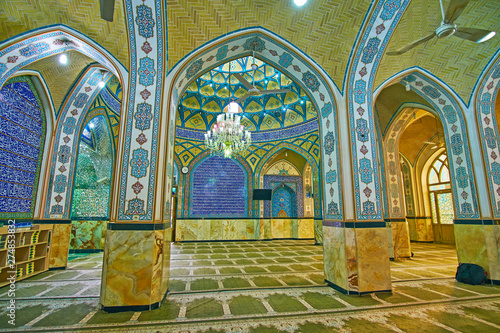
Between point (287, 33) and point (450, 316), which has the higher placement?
point (287, 33)

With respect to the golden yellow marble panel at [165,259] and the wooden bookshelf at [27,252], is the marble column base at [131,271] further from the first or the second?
the wooden bookshelf at [27,252]

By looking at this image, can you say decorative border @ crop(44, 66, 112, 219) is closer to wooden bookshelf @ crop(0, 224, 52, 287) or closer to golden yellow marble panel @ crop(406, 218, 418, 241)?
wooden bookshelf @ crop(0, 224, 52, 287)

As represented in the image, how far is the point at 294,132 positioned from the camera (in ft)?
36.9

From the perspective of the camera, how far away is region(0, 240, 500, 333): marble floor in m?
2.78

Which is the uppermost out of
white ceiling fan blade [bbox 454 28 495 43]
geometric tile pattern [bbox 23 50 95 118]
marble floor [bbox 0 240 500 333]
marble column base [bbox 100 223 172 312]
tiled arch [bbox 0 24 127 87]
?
geometric tile pattern [bbox 23 50 95 118]

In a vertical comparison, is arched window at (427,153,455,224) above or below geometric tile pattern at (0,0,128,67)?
below

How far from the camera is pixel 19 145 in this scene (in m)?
4.99

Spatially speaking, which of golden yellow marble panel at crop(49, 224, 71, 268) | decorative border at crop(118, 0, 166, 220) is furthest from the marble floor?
decorative border at crop(118, 0, 166, 220)

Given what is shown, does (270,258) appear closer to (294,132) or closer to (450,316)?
(450,316)

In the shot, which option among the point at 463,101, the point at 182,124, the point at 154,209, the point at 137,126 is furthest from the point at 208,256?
the point at 463,101

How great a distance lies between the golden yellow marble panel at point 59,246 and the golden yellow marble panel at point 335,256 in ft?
17.8

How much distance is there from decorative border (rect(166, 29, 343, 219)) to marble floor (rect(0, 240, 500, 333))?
1397mm

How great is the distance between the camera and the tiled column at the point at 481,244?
15.1ft

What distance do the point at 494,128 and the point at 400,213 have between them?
3006mm
